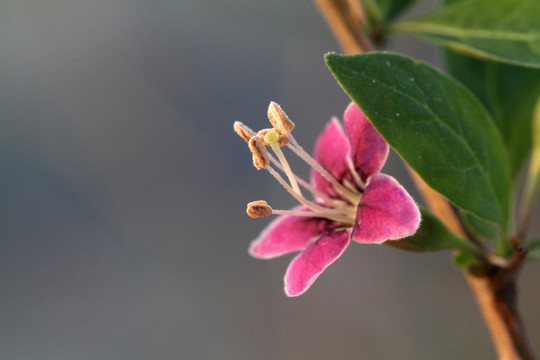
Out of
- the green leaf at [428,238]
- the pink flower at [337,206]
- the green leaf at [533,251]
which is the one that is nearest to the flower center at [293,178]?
the pink flower at [337,206]

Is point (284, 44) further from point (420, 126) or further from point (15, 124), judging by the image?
point (420, 126)

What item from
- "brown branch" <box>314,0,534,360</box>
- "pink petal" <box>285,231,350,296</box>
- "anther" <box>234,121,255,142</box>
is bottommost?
"brown branch" <box>314,0,534,360</box>

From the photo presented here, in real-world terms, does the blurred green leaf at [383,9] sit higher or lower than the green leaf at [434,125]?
higher

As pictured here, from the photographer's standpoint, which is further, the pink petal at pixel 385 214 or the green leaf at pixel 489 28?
the green leaf at pixel 489 28

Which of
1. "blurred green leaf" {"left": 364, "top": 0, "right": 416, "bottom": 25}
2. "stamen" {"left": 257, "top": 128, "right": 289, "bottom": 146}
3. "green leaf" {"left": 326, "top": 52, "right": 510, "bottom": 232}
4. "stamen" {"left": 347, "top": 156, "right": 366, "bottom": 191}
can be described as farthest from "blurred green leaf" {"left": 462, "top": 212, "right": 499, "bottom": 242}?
"blurred green leaf" {"left": 364, "top": 0, "right": 416, "bottom": 25}

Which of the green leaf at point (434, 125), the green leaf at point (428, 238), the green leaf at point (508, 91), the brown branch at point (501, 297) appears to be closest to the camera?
the green leaf at point (434, 125)

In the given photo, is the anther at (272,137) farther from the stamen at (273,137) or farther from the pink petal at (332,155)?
the pink petal at (332,155)

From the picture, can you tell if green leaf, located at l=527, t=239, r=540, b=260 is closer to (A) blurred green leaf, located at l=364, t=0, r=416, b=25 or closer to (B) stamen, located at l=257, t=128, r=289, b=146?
(B) stamen, located at l=257, t=128, r=289, b=146
